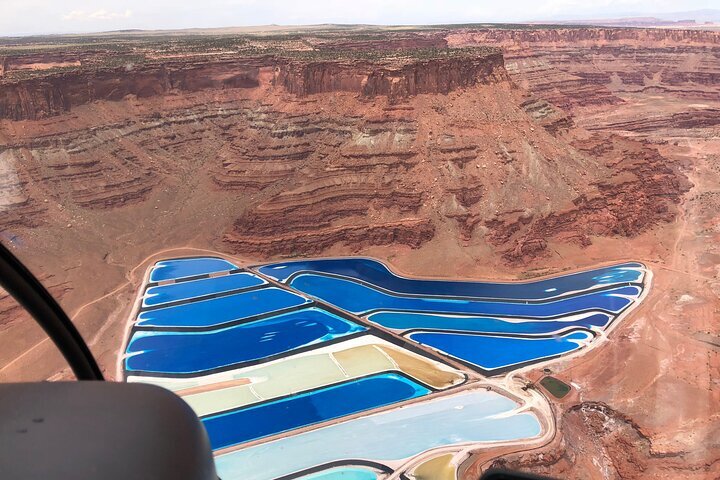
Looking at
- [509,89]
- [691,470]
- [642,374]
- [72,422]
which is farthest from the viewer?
[509,89]

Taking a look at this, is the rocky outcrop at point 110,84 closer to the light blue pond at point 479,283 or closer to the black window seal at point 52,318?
the light blue pond at point 479,283

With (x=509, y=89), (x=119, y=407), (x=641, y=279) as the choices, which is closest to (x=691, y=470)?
(x=641, y=279)

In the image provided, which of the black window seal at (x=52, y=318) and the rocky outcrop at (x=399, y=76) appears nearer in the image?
the black window seal at (x=52, y=318)

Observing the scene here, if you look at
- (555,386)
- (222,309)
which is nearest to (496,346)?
(555,386)

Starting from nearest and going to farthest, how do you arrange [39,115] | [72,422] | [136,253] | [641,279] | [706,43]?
1. [72,422]
2. [641,279]
3. [136,253]
4. [39,115]
5. [706,43]

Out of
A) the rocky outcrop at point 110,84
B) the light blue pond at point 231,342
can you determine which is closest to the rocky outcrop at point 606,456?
the light blue pond at point 231,342

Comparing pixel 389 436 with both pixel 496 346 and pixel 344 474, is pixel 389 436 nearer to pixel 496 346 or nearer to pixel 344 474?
pixel 344 474

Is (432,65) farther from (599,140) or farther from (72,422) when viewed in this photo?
(72,422)

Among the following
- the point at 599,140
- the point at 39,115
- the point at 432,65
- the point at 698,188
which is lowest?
the point at 698,188
